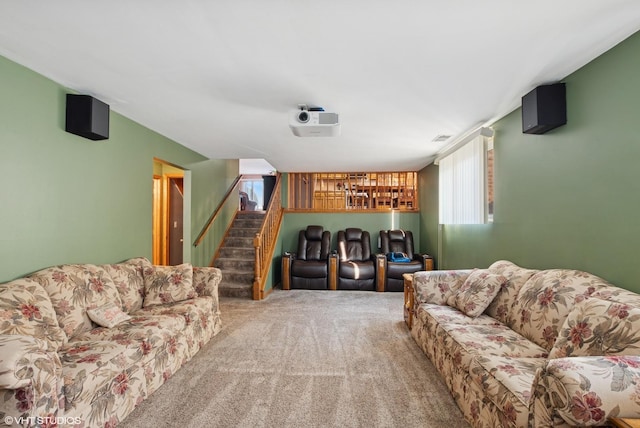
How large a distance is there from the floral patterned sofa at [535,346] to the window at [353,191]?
3.79 metres

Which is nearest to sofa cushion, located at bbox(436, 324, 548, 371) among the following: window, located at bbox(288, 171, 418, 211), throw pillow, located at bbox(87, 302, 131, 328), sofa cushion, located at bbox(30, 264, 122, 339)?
throw pillow, located at bbox(87, 302, 131, 328)

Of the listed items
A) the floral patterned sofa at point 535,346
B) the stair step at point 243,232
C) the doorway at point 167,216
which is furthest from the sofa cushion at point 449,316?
the doorway at point 167,216

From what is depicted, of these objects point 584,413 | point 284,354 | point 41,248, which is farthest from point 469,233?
point 41,248

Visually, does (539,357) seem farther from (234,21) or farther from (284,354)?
(234,21)

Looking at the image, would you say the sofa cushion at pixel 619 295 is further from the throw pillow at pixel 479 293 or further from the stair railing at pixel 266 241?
the stair railing at pixel 266 241

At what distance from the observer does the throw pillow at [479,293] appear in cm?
255

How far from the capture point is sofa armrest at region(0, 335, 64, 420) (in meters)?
1.27

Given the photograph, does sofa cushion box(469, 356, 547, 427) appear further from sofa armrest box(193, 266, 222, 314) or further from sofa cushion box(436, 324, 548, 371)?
sofa armrest box(193, 266, 222, 314)

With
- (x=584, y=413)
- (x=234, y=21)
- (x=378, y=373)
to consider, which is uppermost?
(x=234, y=21)

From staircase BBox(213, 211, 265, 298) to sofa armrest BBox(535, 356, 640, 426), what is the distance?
14.5ft

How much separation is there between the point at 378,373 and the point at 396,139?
9.40 ft

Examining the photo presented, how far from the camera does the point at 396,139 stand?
404 cm

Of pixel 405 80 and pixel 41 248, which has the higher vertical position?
pixel 405 80

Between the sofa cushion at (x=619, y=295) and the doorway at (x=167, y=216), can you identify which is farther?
the doorway at (x=167, y=216)
